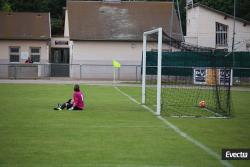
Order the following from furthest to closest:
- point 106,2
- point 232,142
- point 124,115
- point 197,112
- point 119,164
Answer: point 106,2 < point 197,112 < point 124,115 < point 232,142 < point 119,164

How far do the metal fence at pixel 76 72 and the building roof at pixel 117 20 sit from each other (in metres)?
2.93

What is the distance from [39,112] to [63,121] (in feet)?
9.72

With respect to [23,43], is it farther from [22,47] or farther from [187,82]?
[187,82]

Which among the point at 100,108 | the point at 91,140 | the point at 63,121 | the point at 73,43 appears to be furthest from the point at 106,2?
the point at 91,140

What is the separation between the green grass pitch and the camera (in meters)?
10.9

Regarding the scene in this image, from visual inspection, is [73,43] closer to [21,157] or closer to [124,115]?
[124,115]

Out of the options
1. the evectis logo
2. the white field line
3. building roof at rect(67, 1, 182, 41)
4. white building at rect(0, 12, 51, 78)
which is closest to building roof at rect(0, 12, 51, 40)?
white building at rect(0, 12, 51, 78)

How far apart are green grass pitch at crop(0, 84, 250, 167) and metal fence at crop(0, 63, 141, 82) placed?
87.4 feet

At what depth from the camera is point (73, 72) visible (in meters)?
48.4

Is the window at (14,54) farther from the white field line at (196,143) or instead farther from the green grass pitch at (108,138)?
the white field line at (196,143)

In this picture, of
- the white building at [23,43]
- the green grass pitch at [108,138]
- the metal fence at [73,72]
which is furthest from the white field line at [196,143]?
the white building at [23,43]

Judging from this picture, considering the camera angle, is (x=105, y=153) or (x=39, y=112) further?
(x=39, y=112)

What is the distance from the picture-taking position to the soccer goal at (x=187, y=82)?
2370 centimetres

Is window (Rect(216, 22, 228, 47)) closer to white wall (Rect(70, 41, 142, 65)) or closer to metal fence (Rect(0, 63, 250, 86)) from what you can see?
white wall (Rect(70, 41, 142, 65))
